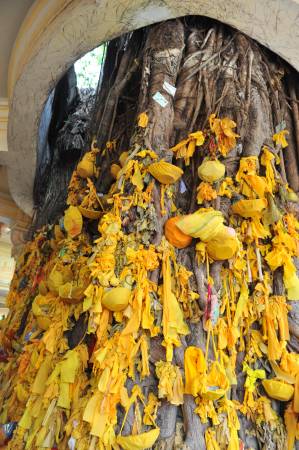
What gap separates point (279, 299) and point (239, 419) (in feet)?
1.37

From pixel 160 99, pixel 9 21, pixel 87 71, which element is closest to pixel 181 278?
pixel 160 99

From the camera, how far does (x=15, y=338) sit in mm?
2186

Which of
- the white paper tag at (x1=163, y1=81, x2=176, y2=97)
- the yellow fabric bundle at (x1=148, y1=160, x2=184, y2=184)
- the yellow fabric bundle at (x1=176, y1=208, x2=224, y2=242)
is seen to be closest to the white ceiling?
the white paper tag at (x1=163, y1=81, x2=176, y2=97)

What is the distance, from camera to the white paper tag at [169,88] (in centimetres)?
163

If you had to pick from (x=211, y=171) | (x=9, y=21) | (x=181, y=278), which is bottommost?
(x=181, y=278)

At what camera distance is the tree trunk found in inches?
44.3

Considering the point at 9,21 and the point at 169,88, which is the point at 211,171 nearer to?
the point at 169,88

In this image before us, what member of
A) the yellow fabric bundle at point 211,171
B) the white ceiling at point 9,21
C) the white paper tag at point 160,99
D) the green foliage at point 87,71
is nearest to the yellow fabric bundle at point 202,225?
the yellow fabric bundle at point 211,171

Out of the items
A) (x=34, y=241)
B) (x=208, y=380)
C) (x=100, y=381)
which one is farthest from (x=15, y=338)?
(x=208, y=380)

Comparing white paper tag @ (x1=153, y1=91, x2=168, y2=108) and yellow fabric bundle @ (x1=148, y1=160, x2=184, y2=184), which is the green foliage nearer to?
white paper tag @ (x1=153, y1=91, x2=168, y2=108)

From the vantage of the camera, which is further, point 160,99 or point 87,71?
point 87,71

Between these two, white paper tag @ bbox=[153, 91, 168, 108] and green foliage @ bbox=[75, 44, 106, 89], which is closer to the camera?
white paper tag @ bbox=[153, 91, 168, 108]

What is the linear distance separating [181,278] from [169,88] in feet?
2.77

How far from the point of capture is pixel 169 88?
5.39 ft
